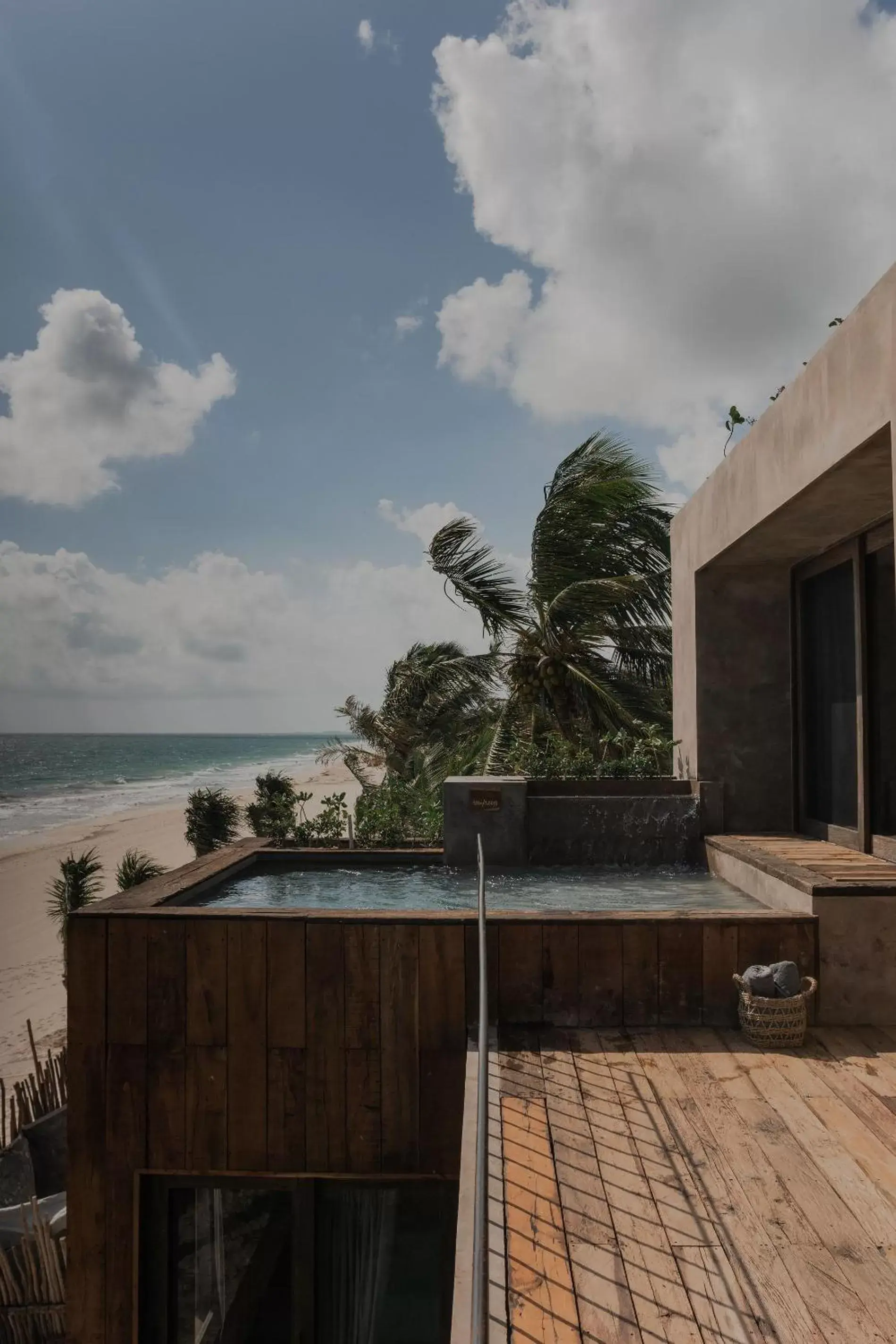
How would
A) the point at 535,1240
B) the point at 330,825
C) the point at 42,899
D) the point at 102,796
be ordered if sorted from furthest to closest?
the point at 102,796 < the point at 42,899 < the point at 330,825 < the point at 535,1240

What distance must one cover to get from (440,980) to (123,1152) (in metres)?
1.55

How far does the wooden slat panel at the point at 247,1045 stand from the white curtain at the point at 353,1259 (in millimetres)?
389

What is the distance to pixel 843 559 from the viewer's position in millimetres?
5949

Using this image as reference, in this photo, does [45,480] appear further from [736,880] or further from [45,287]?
[736,880]

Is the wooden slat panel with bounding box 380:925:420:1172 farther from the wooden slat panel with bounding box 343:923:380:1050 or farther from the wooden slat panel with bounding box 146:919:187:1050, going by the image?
the wooden slat panel with bounding box 146:919:187:1050

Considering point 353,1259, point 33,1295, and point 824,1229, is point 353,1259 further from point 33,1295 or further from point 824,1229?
point 33,1295

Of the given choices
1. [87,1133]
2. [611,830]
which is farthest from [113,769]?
[87,1133]

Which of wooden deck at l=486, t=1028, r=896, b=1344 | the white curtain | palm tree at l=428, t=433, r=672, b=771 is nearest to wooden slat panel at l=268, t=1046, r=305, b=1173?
the white curtain

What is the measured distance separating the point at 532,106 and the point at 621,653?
6147 millimetres

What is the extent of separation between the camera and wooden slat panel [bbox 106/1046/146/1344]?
145 inches

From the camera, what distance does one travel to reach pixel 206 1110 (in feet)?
12.1

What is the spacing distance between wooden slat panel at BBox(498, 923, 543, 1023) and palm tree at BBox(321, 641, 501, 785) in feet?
25.8

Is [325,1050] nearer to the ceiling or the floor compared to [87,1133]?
nearer to the ceiling

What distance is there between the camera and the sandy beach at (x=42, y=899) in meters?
11.7
